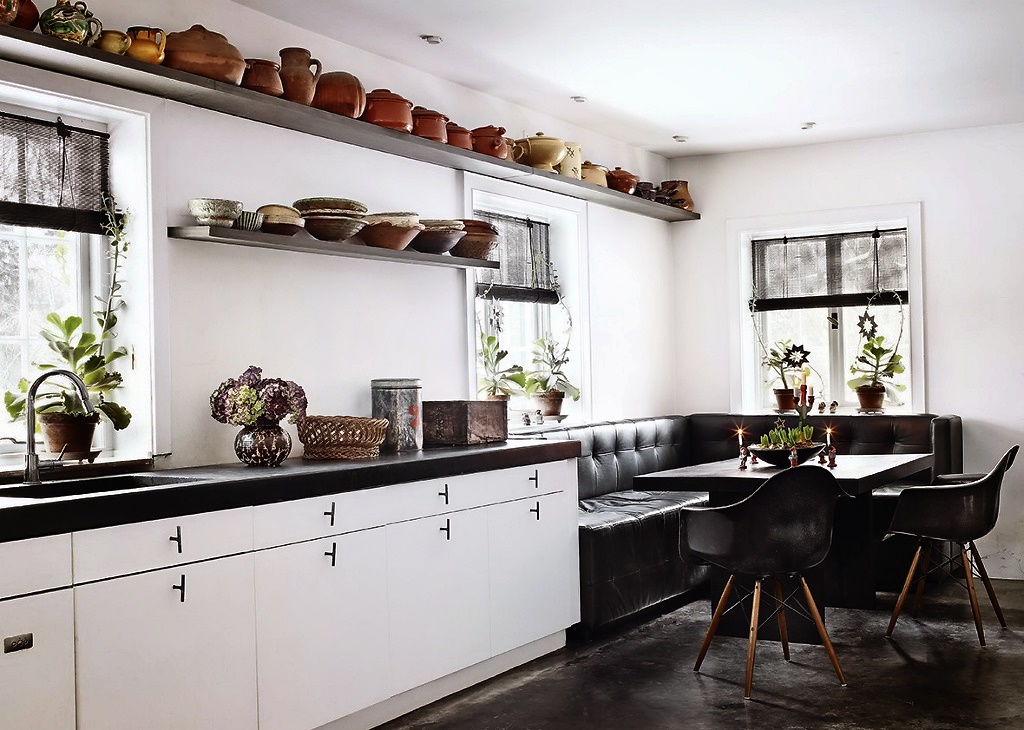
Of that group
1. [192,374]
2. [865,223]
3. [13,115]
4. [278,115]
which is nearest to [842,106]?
[865,223]

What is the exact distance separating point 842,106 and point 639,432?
87.2 inches

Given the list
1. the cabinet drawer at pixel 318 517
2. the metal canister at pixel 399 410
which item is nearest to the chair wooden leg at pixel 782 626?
the metal canister at pixel 399 410

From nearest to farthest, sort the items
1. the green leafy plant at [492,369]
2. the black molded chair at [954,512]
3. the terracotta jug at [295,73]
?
the terracotta jug at [295,73]
the black molded chair at [954,512]
the green leafy plant at [492,369]

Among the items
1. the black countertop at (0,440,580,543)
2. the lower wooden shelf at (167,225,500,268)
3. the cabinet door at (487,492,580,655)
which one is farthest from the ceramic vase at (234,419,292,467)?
the cabinet door at (487,492,580,655)

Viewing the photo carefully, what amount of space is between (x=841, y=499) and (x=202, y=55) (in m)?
3.57

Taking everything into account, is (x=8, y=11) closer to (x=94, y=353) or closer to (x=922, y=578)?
(x=94, y=353)

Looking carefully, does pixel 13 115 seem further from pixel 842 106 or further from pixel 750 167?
pixel 750 167

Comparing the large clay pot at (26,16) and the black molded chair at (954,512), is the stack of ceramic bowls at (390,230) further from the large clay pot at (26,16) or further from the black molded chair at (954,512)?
the black molded chair at (954,512)

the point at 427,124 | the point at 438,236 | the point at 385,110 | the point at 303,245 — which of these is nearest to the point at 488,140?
the point at 427,124

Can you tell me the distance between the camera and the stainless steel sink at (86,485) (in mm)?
3190

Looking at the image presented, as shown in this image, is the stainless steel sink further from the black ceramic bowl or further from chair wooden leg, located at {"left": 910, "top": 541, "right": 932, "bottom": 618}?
chair wooden leg, located at {"left": 910, "top": 541, "right": 932, "bottom": 618}

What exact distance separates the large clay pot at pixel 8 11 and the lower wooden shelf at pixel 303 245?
0.86 meters

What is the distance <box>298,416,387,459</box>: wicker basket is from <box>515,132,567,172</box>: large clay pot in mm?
2053

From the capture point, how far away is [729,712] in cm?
383
